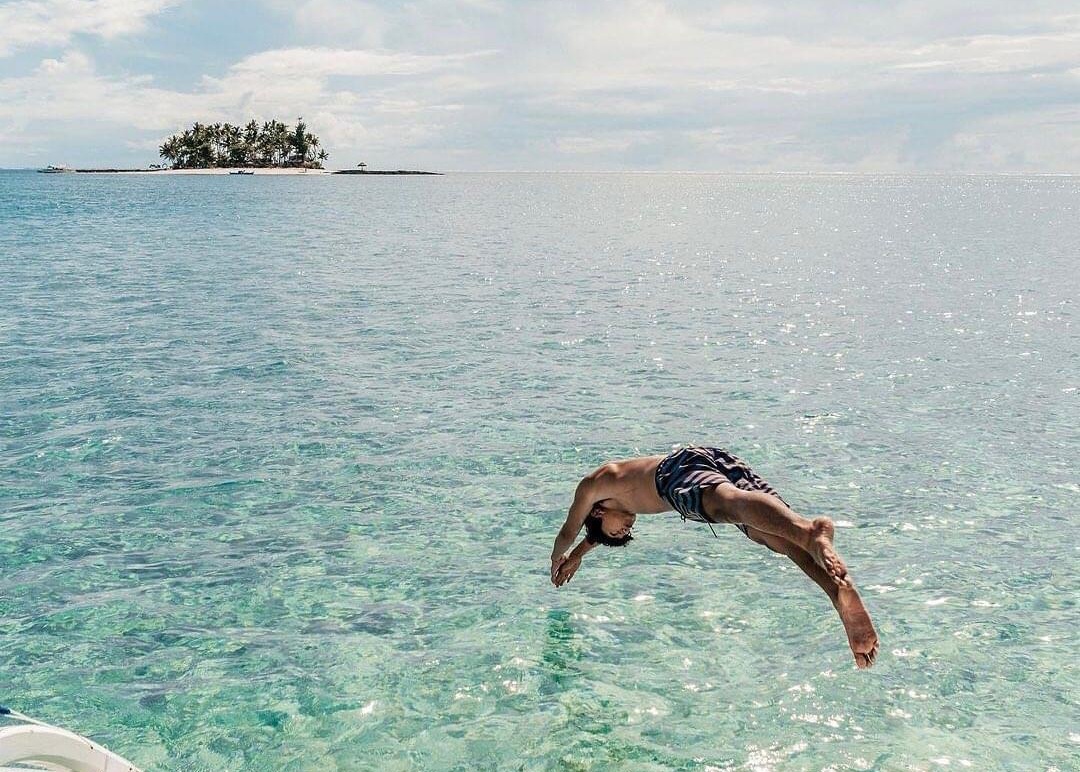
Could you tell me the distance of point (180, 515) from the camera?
13805 mm

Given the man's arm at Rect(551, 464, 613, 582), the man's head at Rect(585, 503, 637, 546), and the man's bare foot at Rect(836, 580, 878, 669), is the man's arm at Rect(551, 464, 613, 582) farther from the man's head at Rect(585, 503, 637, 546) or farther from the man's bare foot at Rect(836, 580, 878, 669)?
the man's bare foot at Rect(836, 580, 878, 669)

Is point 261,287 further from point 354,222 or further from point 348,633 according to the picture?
point 354,222

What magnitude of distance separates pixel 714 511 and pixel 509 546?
19.5ft

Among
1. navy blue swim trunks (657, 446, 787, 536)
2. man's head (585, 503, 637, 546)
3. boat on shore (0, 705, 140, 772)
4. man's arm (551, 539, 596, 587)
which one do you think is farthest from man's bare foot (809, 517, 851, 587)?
boat on shore (0, 705, 140, 772)

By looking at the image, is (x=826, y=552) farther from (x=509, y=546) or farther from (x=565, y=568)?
(x=509, y=546)

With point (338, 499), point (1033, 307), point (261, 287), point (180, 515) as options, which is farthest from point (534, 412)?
point (1033, 307)

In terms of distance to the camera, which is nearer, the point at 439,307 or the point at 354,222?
the point at 439,307

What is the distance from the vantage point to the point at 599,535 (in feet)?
30.4

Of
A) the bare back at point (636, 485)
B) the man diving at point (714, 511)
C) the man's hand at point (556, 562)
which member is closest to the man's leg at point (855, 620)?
the man diving at point (714, 511)

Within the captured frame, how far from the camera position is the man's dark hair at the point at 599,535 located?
9188 millimetres

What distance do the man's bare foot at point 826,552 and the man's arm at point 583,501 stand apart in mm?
2504

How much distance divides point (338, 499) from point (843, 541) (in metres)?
7.98

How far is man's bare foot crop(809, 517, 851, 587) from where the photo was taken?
6348mm

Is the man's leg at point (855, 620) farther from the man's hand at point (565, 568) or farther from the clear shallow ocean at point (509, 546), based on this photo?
the man's hand at point (565, 568)
